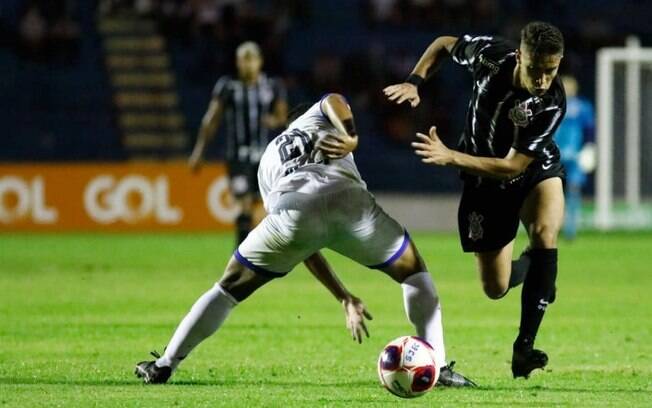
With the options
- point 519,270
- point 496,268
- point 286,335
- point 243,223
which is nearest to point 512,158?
point 496,268

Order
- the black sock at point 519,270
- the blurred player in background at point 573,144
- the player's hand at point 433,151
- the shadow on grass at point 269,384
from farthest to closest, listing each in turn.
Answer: the blurred player in background at point 573,144, the black sock at point 519,270, the shadow on grass at point 269,384, the player's hand at point 433,151

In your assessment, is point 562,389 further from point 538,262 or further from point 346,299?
point 346,299

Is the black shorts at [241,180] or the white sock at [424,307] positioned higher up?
the white sock at [424,307]

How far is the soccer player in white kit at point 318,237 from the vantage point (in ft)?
21.9

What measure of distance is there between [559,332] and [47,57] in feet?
56.0

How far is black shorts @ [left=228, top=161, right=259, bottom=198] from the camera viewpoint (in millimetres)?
14727

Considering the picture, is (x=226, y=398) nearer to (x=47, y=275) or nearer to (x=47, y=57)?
(x=47, y=275)

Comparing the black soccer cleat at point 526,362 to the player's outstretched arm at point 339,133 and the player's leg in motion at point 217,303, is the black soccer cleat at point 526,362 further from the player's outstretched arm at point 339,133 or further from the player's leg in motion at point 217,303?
the player's outstretched arm at point 339,133

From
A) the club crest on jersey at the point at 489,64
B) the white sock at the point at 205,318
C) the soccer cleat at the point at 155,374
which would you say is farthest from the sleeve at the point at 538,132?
the soccer cleat at the point at 155,374

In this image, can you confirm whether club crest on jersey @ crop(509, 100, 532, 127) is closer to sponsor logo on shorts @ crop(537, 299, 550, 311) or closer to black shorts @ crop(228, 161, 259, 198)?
sponsor logo on shorts @ crop(537, 299, 550, 311)

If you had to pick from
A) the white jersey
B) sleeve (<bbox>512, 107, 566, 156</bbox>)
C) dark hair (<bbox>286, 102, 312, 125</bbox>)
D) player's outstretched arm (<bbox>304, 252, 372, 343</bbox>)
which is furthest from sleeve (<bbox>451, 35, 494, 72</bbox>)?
player's outstretched arm (<bbox>304, 252, 372, 343</bbox>)

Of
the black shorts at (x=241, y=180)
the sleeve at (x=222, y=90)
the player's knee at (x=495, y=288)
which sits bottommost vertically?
the black shorts at (x=241, y=180)

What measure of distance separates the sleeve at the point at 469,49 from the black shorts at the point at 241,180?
7.06 m

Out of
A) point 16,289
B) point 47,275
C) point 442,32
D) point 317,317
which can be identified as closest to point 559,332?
point 317,317
